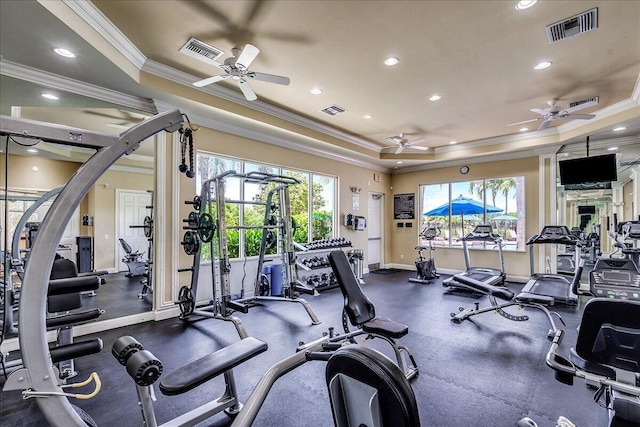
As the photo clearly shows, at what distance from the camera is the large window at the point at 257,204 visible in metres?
5.07

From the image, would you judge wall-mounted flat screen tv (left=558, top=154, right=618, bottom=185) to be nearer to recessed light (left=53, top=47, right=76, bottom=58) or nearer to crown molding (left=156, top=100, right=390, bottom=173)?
crown molding (left=156, top=100, right=390, bottom=173)

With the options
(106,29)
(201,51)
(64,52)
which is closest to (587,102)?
(201,51)

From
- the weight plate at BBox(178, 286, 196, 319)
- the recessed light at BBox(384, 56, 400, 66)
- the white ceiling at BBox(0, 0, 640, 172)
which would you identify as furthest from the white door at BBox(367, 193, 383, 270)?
the weight plate at BBox(178, 286, 196, 319)

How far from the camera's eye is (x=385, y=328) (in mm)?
2424

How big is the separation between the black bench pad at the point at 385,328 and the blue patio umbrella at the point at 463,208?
603 centimetres

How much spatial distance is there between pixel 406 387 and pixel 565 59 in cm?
437

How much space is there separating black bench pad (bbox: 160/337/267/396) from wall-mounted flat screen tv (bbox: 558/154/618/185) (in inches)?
282

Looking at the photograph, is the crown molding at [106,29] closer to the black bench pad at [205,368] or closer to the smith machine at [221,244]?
the smith machine at [221,244]

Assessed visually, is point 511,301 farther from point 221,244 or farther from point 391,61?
point 221,244

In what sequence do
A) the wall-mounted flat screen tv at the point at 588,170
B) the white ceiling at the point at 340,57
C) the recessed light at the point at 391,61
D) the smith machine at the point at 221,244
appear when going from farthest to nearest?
1. the wall-mounted flat screen tv at the point at 588,170
2. the smith machine at the point at 221,244
3. the recessed light at the point at 391,61
4. the white ceiling at the point at 340,57

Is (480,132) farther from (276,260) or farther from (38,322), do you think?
(38,322)

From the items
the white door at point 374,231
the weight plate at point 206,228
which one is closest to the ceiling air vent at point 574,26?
the weight plate at point 206,228

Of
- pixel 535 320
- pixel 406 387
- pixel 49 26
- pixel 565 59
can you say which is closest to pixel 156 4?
pixel 49 26

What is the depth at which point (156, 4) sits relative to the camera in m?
2.60
